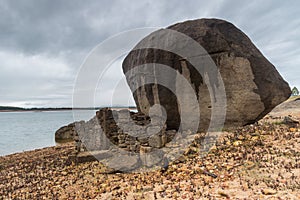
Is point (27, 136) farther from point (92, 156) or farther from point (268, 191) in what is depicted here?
point (268, 191)

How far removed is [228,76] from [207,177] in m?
4.00

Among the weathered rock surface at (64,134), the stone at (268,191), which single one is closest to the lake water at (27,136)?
the weathered rock surface at (64,134)

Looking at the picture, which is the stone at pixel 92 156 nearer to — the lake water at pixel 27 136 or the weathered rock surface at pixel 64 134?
the lake water at pixel 27 136

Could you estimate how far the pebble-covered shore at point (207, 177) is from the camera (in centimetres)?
424

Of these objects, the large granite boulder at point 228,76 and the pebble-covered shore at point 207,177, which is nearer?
the pebble-covered shore at point 207,177

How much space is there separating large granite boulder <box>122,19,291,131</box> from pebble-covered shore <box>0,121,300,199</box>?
0.86 m

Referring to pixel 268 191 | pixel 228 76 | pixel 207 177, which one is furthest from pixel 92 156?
pixel 268 191

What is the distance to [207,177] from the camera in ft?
16.5

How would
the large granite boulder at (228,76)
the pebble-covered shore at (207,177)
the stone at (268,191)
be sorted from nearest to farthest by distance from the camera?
the stone at (268,191), the pebble-covered shore at (207,177), the large granite boulder at (228,76)

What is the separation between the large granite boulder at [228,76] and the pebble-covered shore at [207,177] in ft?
2.83

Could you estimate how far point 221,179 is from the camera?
4.77 m

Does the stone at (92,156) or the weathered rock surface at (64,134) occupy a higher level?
the stone at (92,156)

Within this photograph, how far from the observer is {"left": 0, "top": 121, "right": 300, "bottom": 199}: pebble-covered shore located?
4.24m

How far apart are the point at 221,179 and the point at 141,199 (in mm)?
1743
